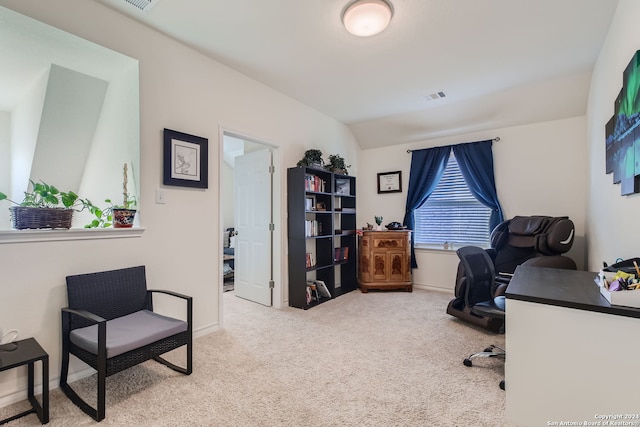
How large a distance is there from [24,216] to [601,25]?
14.4 feet

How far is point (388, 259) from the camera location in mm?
4434

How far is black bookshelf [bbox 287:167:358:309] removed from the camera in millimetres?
3631

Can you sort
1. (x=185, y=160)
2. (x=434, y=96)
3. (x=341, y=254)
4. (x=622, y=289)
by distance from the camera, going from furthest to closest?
(x=341, y=254) → (x=434, y=96) → (x=185, y=160) → (x=622, y=289)

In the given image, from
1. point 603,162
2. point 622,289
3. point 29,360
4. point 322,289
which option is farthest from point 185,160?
point 603,162

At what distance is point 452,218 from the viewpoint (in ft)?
14.9

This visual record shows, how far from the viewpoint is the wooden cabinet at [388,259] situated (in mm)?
4418

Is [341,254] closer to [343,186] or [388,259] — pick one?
[388,259]

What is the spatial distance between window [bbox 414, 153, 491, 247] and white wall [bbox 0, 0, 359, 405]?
2.59 m

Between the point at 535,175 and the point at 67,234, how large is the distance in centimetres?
498

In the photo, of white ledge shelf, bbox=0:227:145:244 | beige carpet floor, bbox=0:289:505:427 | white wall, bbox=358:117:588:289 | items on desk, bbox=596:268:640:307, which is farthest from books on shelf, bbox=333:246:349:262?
items on desk, bbox=596:268:640:307

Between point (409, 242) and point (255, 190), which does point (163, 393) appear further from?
point (409, 242)

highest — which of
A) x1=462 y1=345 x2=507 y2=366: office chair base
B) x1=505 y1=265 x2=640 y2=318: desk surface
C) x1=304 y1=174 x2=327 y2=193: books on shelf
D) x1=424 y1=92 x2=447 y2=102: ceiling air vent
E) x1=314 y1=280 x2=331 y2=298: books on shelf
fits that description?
x1=424 y1=92 x2=447 y2=102: ceiling air vent

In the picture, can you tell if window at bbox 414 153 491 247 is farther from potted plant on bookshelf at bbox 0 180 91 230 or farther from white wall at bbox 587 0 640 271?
potted plant on bookshelf at bbox 0 180 91 230

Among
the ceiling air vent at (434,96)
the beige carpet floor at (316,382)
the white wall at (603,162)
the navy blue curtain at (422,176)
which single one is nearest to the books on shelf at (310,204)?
the beige carpet floor at (316,382)
